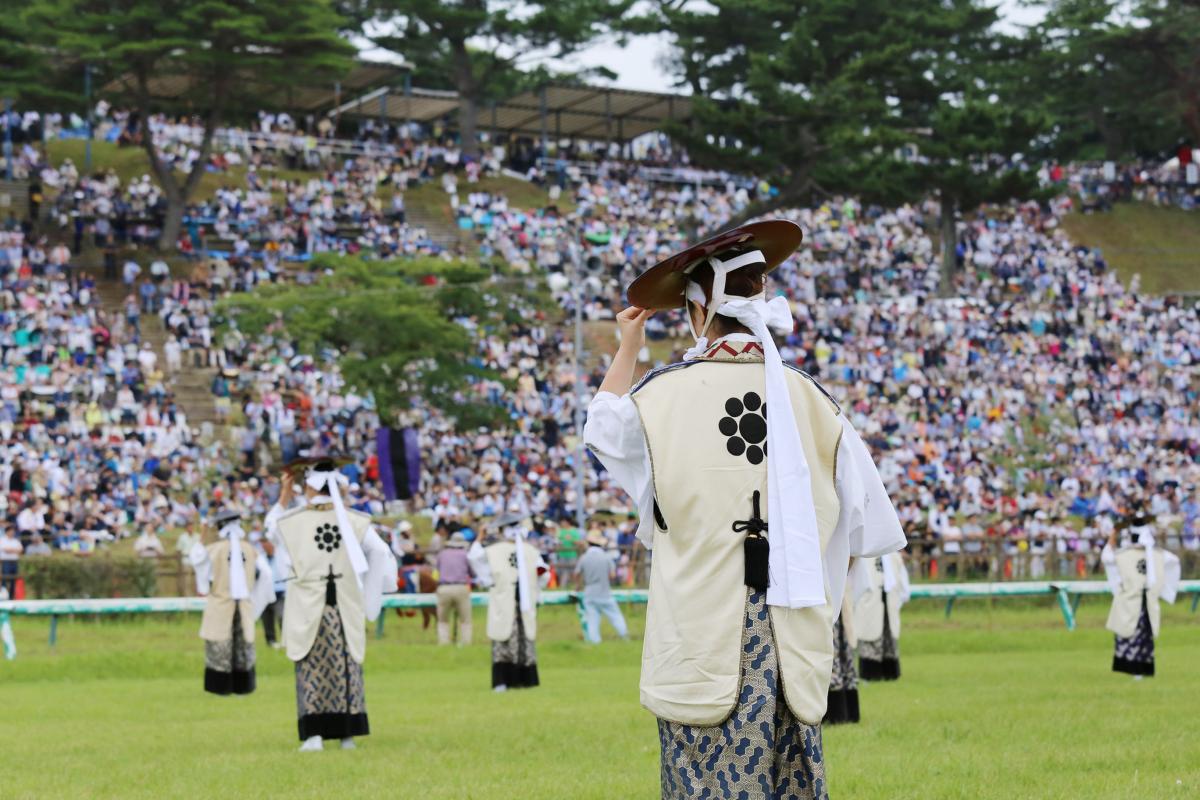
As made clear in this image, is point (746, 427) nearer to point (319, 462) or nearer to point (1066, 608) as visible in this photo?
point (319, 462)

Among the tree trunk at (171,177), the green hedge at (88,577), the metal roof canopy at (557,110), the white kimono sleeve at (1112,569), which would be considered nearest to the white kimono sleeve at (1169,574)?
the white kimono sleeve at (1112,569)

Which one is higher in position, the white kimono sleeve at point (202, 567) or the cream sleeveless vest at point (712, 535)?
the cream sleeveless vest at point (712, 535)

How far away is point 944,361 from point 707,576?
119 ft

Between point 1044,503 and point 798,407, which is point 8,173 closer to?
point 1044,503

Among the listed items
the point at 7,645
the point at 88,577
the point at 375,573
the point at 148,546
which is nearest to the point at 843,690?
the point at 375,573

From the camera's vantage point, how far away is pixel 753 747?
17.4 feet

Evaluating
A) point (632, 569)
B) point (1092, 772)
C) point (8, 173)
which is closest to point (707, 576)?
point (1092, 772)

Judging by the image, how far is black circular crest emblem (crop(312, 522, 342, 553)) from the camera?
40.3 ft

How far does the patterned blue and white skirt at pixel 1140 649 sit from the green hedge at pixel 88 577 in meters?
13.3

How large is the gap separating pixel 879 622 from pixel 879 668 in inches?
25.1

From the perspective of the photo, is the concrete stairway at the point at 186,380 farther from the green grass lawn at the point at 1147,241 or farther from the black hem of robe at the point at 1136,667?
the green grass lawn at the point at 1147,241

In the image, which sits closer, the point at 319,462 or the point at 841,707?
the point at 319,462

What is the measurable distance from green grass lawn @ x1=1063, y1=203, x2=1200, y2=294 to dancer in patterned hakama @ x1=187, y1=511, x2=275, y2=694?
4056 cm

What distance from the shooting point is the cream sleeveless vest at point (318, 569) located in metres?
12.1
